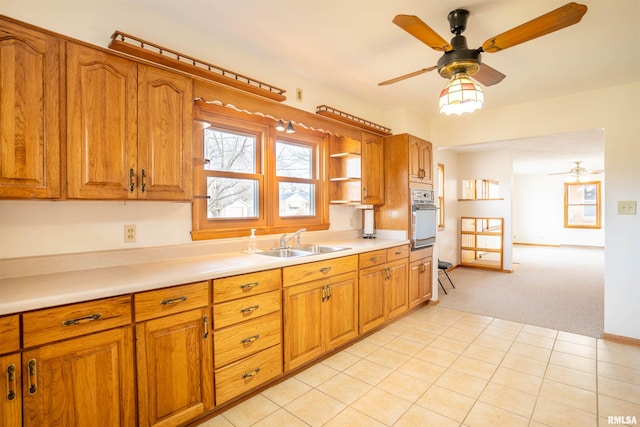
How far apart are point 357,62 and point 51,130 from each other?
7.14 ft

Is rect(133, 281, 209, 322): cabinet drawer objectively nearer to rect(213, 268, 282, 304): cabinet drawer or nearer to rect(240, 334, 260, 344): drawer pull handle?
rect(213, 268, 282, 304): cabinet drawer

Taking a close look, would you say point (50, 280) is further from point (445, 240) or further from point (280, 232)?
point (445, 240)

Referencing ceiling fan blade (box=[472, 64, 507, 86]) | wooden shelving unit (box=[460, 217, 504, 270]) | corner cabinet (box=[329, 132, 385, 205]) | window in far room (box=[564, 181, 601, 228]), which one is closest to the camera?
ceiling fan blade (box=[472, 64, 507, 86])

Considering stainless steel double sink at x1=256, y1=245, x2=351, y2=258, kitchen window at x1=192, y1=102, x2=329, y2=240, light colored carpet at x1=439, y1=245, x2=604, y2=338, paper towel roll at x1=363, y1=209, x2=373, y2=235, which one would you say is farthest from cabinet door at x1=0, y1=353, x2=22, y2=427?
light colored carpet at x1=439, y1=245, x2=604, y2=338

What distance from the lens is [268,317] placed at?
2.16m

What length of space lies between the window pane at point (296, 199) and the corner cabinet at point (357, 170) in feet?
0.88

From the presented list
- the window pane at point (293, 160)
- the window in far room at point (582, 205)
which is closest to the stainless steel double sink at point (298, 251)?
the window pane at point (293, 160)

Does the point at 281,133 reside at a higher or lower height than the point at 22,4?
lower

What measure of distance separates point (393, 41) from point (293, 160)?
4.69 feet

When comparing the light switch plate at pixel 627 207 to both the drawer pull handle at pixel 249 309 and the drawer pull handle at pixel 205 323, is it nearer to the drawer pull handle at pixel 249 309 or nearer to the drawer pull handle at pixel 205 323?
the drawer pull handle at pixel 249 309

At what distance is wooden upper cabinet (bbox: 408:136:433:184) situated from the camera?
12.1 ft

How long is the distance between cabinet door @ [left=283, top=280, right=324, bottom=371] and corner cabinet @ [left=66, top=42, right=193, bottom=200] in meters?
1.06

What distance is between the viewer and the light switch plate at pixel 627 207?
2.97 meters

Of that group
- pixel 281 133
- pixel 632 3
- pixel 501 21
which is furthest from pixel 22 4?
pixel 632 3
